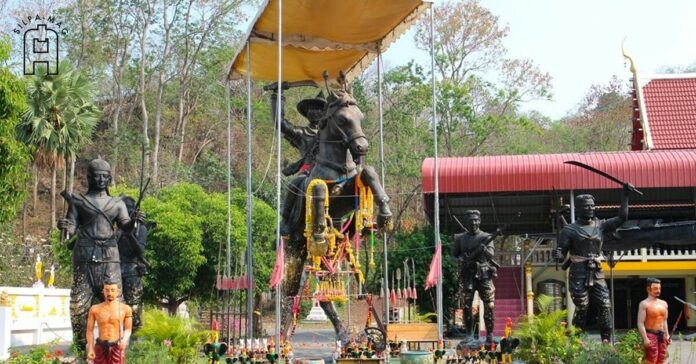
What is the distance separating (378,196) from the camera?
12.4 metres

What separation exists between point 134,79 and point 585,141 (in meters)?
21.4

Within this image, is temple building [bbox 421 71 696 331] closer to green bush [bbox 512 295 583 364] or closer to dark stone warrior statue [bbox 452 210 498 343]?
dark stone warrior statue [bbox 452 210 498 343]

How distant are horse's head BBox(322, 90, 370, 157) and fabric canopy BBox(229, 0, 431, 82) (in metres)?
1.27

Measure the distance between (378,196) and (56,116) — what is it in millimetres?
17633

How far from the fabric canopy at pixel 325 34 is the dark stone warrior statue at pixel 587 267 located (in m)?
3.81

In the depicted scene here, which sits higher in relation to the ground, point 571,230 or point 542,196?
point 542,196

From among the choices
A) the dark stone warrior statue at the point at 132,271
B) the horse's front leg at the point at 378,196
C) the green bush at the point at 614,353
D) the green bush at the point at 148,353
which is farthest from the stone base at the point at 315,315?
the green bush at the point at 614,353

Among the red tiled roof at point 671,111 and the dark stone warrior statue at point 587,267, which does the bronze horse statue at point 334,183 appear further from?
the red tiled roof at point 671,111

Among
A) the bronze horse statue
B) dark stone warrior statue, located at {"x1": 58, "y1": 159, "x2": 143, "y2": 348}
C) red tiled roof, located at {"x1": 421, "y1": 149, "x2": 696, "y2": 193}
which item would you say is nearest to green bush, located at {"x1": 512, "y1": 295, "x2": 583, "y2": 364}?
the bronze horse statue

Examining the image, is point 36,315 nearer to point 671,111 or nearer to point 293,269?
point 293,269

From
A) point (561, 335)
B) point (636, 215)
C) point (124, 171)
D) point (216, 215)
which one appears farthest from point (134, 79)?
point (561, 335)

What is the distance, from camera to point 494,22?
3856 centimetres

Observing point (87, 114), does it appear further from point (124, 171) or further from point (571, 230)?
point (571, 230)

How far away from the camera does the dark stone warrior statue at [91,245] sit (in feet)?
35.1
